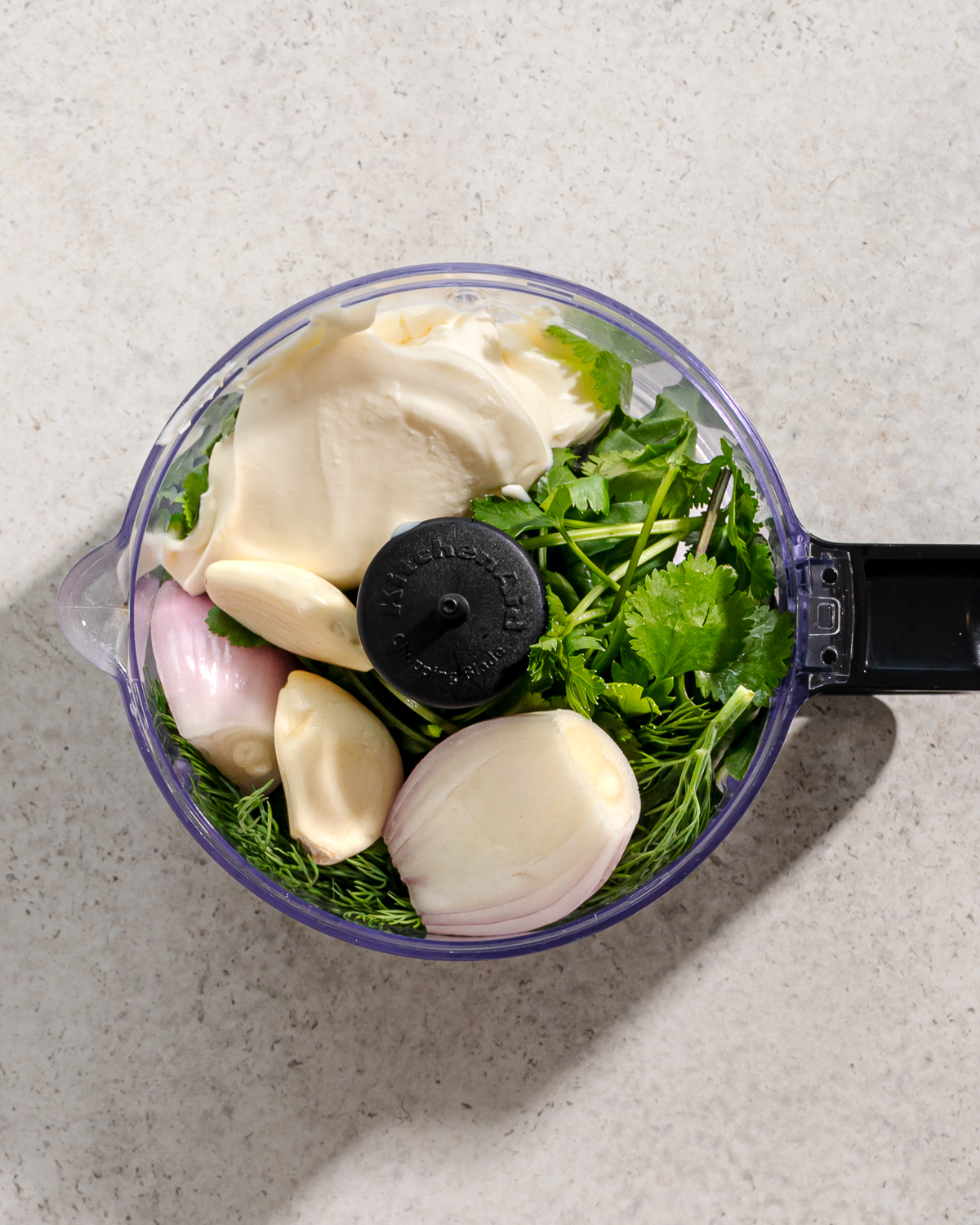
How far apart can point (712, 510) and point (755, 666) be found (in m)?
0.11

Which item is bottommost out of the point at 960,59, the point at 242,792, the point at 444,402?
the point at 242,792

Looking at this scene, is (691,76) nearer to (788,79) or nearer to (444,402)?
(788,79)

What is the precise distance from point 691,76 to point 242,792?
76 centimetres

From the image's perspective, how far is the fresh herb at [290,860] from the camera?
0.75 meters

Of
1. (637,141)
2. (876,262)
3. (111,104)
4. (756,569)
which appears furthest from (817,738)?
(111,104)

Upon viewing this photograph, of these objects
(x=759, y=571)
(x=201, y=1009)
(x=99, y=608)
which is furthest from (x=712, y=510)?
(x=201, y=1009)

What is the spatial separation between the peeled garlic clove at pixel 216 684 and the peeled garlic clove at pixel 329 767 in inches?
1.0

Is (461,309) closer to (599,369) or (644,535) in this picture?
(599,369)

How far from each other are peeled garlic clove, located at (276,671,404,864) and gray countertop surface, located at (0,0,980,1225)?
25cm

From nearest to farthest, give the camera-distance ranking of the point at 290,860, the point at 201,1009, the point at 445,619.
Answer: the point at 445,619, the point at 290,860, the point at 201,1009

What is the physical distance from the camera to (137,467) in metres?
0.93

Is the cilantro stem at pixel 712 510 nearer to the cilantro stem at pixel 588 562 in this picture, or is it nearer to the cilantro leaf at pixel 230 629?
the cilantro stem at pixel 588 562

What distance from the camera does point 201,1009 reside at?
3.01ft

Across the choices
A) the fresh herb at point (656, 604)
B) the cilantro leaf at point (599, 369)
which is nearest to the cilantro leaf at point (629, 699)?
the fresh herb at point (656, 604)
